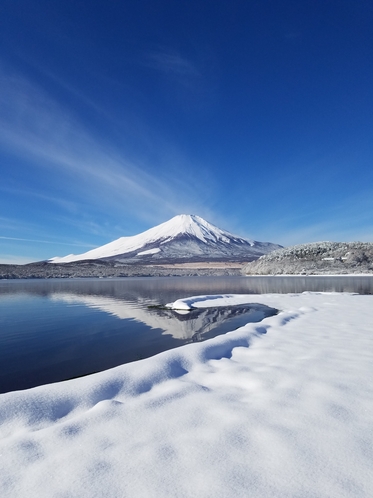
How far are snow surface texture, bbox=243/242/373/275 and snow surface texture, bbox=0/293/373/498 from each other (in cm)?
4967

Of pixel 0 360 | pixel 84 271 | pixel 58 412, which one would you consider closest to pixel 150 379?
pixel 58 412

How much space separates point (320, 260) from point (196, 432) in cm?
5527

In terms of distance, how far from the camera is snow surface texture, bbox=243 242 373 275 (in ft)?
156

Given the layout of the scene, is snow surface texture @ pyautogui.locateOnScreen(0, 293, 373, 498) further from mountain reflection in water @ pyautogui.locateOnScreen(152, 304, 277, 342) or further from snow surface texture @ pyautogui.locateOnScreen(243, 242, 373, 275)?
snow surface texture @ pyautogui.locateOnScreen(243, 242, 373, 275)

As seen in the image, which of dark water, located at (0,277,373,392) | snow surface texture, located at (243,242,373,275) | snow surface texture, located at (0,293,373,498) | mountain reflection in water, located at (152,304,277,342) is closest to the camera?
snow surface texture, located at (0,293,373,498)

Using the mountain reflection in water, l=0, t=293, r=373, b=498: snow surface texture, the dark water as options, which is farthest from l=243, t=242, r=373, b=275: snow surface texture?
l=0, t=293, r=373, b=498: snow surface texture

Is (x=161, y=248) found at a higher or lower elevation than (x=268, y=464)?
higher

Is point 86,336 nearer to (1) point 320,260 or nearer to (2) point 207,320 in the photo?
(2) point 207,320

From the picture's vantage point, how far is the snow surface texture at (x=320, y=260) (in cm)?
4747

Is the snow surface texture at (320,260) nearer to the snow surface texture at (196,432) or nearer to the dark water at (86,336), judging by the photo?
the dark water at (86,336)

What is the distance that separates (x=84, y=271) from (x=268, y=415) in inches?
2650

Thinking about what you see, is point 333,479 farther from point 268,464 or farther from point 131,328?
point 131,328

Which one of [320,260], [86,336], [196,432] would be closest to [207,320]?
[86,336]

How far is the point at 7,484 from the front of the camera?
72.3 inches
